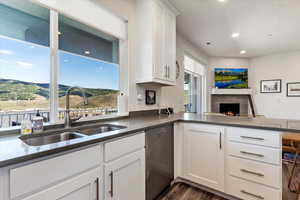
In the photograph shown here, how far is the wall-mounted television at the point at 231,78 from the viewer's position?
18.4ft

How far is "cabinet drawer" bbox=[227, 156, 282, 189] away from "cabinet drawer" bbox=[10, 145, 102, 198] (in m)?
1.47

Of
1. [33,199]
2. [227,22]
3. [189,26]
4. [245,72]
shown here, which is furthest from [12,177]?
[245,72]

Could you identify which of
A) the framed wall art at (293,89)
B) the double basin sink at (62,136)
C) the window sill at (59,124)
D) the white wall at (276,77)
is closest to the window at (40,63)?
the window sill at (59,124)

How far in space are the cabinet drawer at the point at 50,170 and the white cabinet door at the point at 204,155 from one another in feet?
4.25

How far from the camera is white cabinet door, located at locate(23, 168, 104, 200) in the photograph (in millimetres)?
792

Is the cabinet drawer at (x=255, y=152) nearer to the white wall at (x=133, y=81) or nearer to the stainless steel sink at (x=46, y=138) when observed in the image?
the white wall at (x=133, y=81)

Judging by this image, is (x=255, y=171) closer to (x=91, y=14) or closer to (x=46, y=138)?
(x=46, y=138)

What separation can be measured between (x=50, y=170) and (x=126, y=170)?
0.60 meters

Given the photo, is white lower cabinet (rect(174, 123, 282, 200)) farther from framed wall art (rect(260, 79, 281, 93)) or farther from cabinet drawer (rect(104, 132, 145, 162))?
framed wall art (rect(260, 79, 281, 93))

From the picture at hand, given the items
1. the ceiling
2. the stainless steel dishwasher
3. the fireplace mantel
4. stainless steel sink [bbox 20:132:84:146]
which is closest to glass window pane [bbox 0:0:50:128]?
stainless steel sink [bbox 20:132:84:146]

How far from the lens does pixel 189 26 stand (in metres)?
3.18

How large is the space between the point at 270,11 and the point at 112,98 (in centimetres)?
304

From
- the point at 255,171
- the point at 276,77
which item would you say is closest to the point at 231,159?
the point at 255,171

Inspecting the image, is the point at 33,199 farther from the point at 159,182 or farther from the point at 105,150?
the point at 159,182
